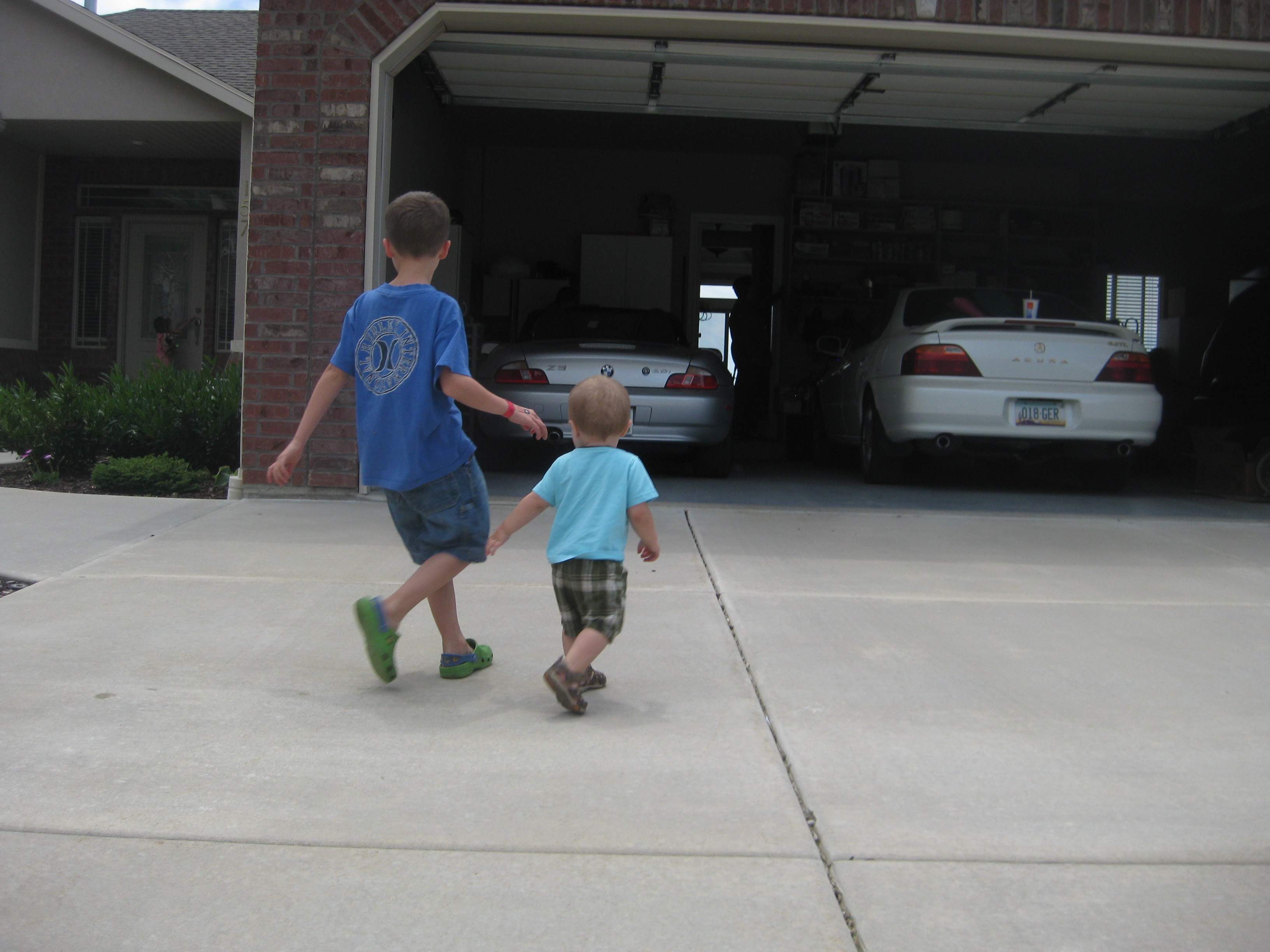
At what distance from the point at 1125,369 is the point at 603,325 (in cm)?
405

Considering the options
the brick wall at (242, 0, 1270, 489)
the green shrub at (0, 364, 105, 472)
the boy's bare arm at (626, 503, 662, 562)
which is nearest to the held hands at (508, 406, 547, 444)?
the boy's bare arm at (626, 503, 662, 562)

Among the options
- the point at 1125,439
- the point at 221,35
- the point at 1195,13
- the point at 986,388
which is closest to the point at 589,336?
the point at 986,388

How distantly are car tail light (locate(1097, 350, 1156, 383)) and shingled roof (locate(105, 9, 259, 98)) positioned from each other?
23.6 ft

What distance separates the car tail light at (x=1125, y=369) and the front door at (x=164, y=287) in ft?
31.6

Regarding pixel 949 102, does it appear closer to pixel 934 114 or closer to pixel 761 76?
pixel 934 114

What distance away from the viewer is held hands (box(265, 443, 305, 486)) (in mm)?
3197

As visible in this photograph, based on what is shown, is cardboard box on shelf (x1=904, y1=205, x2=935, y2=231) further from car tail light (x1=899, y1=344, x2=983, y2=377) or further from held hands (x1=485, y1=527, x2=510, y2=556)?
held hands (x1=485, y1=527, x2=510, y2=556)

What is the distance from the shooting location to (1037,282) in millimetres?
15312

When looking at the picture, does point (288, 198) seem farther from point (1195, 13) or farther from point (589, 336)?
point (1195, 13)

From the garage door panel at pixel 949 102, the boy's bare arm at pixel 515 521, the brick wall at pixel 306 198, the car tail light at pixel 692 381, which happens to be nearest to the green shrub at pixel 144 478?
the brick wall at pixel 306 198

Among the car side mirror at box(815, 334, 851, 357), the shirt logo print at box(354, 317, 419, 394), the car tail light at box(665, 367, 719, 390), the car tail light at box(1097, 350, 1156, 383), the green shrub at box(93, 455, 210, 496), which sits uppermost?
the car side mirror at box(815, 334, 851, 357)

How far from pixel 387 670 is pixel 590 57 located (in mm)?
6011

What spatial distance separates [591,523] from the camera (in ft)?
10.5

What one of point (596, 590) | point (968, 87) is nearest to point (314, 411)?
point (596, 590)
